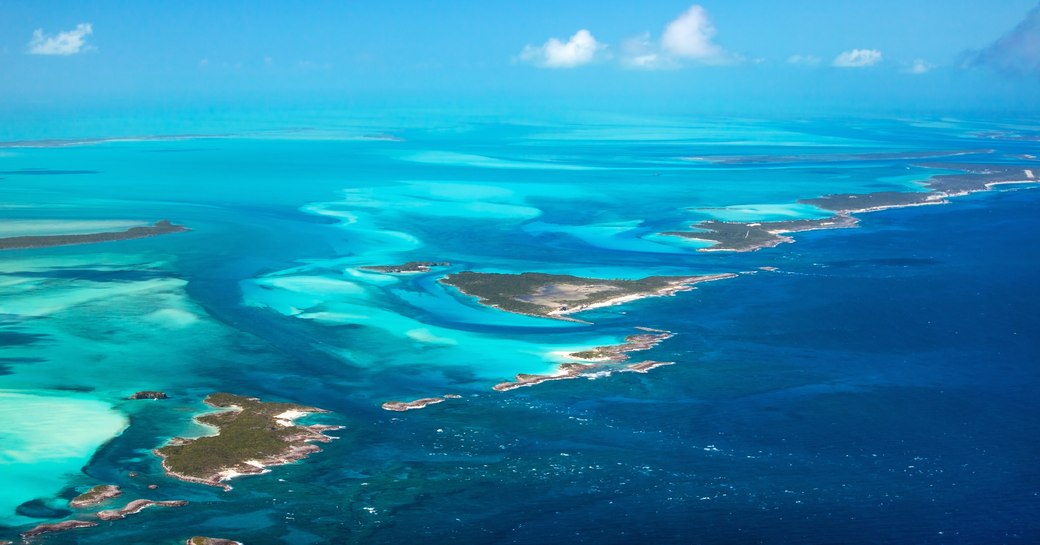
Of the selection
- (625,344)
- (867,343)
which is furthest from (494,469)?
(867,343)

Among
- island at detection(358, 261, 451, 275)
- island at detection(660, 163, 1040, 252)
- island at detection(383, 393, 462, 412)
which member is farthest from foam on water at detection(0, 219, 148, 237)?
island at detection(383, 393, 462, 412)

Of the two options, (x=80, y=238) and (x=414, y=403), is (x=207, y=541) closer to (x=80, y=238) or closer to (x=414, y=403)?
(x=414, y=403)

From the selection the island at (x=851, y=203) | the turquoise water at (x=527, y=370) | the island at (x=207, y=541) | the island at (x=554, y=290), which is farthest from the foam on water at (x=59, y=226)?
the island at (x=207, y=541)

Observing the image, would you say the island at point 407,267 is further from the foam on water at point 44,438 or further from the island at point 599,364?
the foam on water at point 44,438

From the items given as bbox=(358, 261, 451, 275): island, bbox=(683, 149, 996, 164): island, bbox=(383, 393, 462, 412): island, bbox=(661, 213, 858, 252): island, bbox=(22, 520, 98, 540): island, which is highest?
bbox=(683, 149, 996, 164): island

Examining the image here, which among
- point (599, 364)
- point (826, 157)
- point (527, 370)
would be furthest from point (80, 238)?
point (826, 157)

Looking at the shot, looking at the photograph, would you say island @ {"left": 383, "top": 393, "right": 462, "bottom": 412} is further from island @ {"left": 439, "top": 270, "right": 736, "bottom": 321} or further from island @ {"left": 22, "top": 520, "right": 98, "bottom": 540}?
island @ {"left": 439, "top": 270, "right": 736, "bottom": 321}

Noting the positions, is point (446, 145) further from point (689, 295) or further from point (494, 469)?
point (494, 469)
